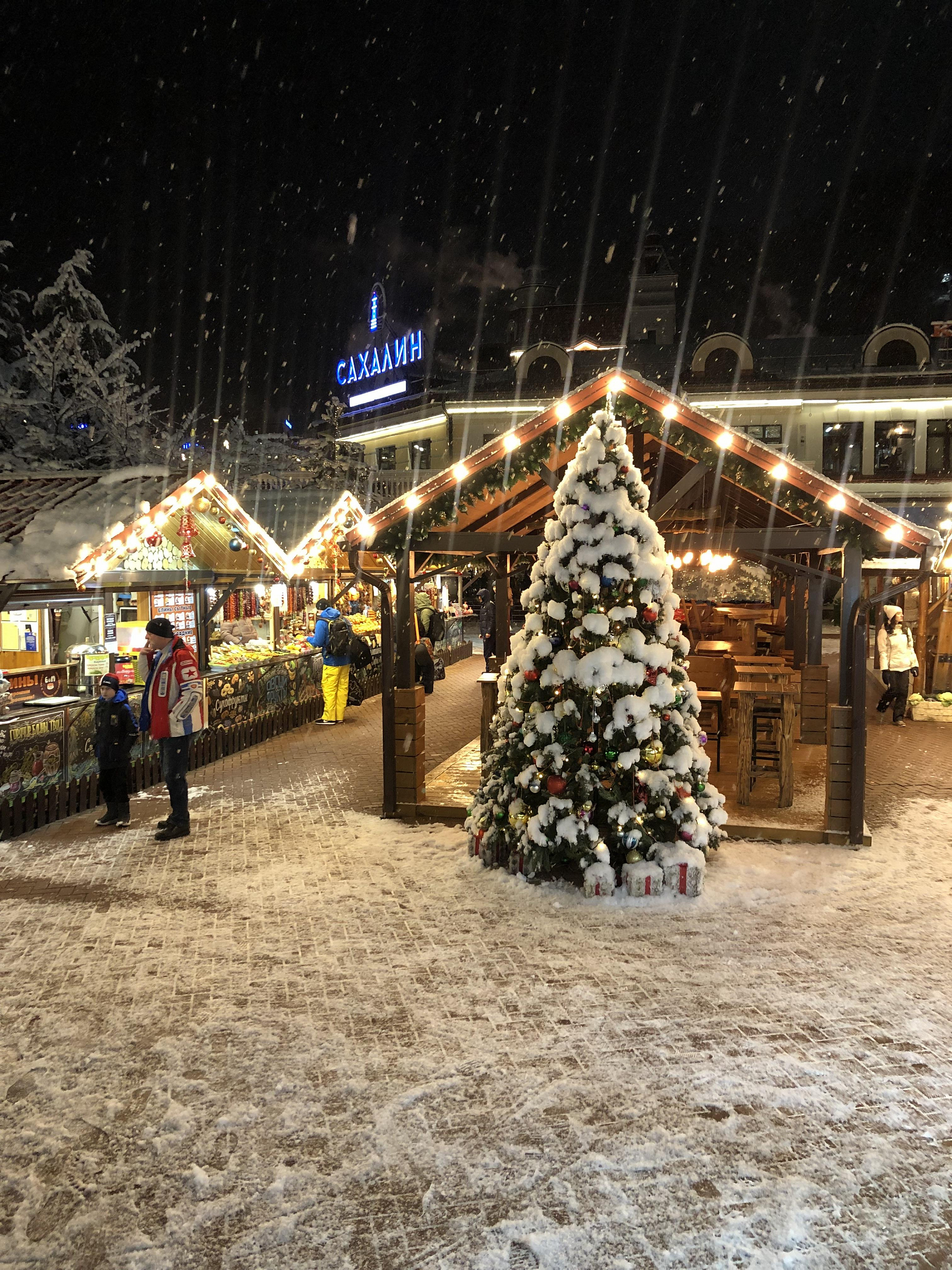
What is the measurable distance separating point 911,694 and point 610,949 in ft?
42.1

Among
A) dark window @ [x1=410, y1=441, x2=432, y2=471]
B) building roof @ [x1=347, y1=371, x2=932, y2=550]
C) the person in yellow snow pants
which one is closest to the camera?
building roof @ [x1=347, y1=371, x2=932, y2=550]

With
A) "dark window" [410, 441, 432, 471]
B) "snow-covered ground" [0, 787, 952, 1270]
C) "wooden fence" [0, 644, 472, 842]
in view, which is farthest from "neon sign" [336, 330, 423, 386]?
"snow-covered ground" [0, 787, 952, 1270]

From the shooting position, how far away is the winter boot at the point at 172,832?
27.2 feet

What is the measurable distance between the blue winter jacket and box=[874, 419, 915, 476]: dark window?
87.0ft

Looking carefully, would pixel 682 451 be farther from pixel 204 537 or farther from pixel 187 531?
pixel 204 537

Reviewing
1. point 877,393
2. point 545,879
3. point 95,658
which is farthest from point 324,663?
point 877,393

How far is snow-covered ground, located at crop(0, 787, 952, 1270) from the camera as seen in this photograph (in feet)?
10.6

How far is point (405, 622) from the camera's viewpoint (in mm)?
8859

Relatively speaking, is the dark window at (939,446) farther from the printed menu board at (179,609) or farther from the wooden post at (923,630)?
the printed menu board at (179,609)

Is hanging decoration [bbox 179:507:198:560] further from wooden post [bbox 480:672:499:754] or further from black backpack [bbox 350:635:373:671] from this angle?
wooden post [bbox 480:672:499:754]

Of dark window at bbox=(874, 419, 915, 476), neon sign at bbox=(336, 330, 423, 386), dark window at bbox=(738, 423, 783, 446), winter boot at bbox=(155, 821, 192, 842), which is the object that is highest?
neon sign at bbox=(336, 330, 423, 386)

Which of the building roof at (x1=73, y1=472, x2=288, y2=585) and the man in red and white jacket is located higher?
the building roof at (x1=73, y1=472, x2=288, y2=585)

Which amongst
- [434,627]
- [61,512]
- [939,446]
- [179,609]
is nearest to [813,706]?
[434,627]

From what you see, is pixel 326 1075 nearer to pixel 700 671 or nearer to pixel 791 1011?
pixel 791 1011
